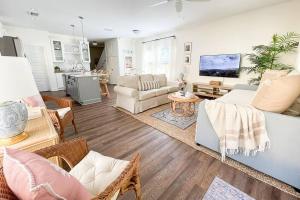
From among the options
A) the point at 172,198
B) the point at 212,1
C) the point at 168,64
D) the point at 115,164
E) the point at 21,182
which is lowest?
the point at 172,198

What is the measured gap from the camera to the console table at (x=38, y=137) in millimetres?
878

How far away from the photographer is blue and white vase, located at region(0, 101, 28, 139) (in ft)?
2.56

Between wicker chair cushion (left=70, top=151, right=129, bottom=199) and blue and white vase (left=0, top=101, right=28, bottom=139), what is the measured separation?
457 mm

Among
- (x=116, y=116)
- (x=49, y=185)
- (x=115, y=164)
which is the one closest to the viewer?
(x=49, y=185)

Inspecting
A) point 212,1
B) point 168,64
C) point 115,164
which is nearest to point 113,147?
point 115,164

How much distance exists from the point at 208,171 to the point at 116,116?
7.47 feet

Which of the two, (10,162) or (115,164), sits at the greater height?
(10,162)

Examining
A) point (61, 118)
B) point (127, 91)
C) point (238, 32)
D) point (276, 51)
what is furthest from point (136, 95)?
point (238, 32)

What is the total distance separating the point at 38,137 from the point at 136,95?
246 cm

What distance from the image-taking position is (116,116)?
3.36m

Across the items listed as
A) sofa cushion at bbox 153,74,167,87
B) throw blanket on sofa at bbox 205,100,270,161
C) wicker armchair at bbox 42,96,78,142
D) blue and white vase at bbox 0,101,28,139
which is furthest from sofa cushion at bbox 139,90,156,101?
blue and white vase at bbox 0,101,28,139

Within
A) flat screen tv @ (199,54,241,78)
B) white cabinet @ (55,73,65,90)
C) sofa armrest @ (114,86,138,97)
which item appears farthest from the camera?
white cabinet @ (55,73,65,90)

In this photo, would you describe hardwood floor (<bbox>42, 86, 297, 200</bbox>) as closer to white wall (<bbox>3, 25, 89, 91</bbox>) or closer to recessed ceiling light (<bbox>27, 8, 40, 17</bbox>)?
recessed ceiling light (<bbox>27, 8, 40, 17</bbox>)

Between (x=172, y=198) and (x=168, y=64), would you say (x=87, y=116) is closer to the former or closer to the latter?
(x=172, y=198)
